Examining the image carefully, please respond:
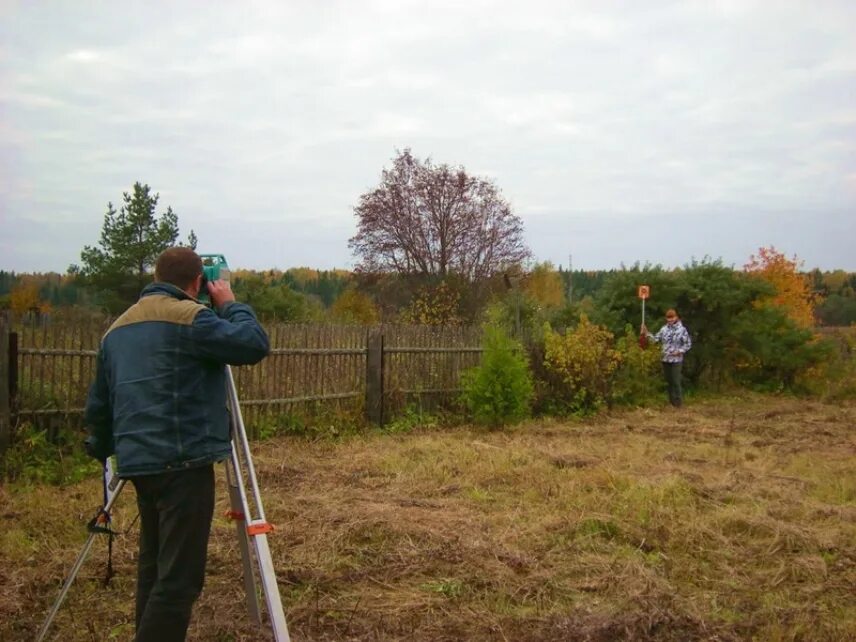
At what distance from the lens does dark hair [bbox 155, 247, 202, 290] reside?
11.3 ft

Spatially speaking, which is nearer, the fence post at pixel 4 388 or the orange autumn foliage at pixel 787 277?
the fence post at pixel 4 388

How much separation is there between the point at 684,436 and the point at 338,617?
299 inches

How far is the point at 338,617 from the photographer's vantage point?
4352 millimetres

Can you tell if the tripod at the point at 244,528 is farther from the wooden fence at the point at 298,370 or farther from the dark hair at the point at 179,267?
the wooden fence at the point at 298,370

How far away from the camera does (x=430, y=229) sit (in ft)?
104

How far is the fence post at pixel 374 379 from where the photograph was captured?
37.3 ft

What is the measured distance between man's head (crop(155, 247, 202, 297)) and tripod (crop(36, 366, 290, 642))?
45cm

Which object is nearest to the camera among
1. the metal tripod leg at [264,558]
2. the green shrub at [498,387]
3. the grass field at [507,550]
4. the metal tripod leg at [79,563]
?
the metal tripod leg at [264,558]

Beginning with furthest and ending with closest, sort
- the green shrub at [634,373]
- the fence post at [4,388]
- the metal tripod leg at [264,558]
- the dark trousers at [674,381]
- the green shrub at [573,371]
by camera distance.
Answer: the dark trousers at [674,381]
the green shrub at [634,373]
the green shrub at [573,371]
the fence post at [4,388]
the metal tripod leg at [264,558]

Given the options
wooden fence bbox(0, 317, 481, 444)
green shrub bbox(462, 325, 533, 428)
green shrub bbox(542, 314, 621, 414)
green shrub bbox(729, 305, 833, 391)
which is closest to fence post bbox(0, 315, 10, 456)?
wooden fence bbox(0, 317, 481, 444)

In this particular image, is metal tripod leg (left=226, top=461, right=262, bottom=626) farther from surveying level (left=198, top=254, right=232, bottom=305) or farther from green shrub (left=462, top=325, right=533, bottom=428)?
green shrub (left=462, top=325, right=533, bottom=428)

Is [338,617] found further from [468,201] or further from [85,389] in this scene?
[468,201]

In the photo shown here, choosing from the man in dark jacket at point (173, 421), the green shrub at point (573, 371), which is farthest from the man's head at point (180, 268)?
the green shrub at point (573, 371)

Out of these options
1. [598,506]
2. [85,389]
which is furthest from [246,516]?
[85,389]
